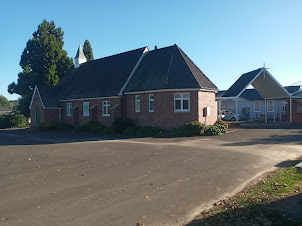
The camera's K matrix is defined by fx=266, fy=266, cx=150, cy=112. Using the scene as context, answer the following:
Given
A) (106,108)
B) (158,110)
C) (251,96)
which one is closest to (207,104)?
(158,110)

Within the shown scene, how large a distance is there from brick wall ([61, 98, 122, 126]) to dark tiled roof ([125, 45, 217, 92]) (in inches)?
83.6

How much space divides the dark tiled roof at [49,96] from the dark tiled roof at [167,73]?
449 inches

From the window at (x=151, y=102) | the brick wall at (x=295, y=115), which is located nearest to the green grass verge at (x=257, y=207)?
the window at (x=151, y=102)

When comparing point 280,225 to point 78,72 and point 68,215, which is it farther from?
point 78,72

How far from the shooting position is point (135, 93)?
22.8 metres

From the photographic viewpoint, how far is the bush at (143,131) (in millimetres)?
20062

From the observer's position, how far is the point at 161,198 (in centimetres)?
584

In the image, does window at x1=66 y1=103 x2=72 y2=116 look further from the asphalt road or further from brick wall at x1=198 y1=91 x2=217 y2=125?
the asphalt road

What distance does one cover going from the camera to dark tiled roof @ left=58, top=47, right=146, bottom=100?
25016 millimetres

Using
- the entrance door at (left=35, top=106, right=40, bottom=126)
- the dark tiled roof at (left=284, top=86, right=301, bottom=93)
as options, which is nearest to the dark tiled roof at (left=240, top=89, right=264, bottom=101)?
the dark tiled roof at (left=284, top=86, right=301, bottom=93)

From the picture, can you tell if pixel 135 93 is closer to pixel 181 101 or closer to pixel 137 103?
pixel 137 103

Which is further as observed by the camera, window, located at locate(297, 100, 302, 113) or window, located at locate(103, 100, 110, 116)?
window, located at locate(297, 100, 302, 113)

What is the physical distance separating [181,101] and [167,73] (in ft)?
8.96

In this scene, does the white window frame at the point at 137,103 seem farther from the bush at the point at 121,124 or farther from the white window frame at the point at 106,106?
the white window frame at the point at 106,106
